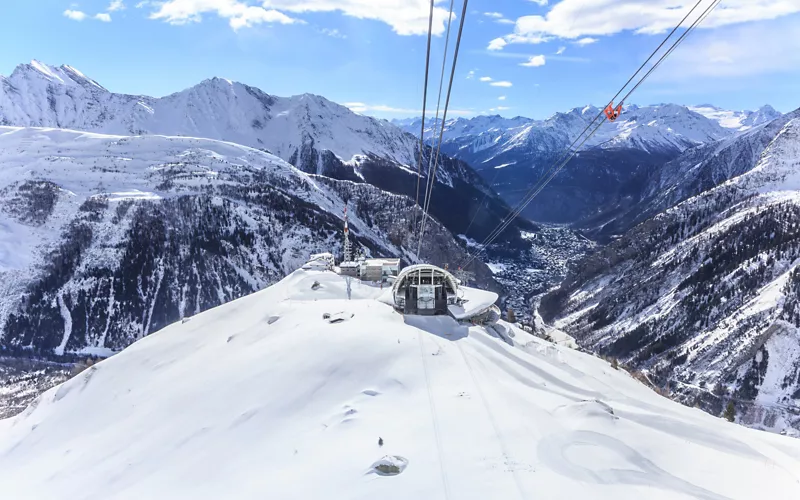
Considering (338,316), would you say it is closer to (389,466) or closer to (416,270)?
(416,270)

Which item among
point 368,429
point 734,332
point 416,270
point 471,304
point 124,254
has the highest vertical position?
point 416,270

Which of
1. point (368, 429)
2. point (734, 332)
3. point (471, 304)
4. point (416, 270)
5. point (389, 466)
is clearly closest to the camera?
point (389, 466)

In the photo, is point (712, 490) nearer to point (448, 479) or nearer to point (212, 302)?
point (448, 479)

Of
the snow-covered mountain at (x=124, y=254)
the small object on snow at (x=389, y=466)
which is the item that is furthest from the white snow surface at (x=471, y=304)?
the snow-covered mountain at (x=124, y=254)

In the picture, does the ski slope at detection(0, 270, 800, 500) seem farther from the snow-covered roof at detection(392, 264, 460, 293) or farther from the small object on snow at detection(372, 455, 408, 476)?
the snow-covered roof at detection(392, 264, 460, 293)

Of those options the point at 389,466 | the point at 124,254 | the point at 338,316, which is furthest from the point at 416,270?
the point at 124,254

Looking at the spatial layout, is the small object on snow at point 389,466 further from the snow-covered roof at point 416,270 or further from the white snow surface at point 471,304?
the snow-covered roof at point 416,270

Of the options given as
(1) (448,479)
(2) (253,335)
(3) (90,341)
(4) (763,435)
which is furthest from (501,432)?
(3) (90,341)

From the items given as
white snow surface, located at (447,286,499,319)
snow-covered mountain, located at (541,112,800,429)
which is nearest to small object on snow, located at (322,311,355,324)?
white snow surface, located at (447,286,499,319)

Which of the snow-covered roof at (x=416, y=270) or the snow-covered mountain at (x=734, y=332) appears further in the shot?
the snow-covered mountain at (x=734, y=332)
